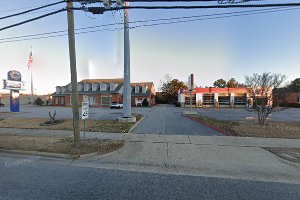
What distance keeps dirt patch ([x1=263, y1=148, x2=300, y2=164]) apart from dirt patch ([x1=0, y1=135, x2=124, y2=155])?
18.7 ft

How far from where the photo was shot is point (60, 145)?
691 centimetres

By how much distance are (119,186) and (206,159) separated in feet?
10.1

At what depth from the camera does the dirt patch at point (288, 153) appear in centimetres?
573

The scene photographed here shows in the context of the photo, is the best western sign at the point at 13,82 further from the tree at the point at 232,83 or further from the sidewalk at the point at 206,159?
the tree at the point at 232,83

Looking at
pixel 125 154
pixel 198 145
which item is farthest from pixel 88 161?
pixel 198 145

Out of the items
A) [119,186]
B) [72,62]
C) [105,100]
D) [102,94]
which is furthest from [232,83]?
[119,186]

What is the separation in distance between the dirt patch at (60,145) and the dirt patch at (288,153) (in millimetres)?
5687

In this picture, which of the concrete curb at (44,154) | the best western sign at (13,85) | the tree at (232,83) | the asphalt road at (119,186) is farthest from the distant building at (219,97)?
the asphalt road at (119,186)

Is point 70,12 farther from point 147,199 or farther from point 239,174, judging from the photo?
point 239,174

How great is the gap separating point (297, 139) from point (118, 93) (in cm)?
3541

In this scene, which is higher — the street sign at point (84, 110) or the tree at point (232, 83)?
the tree at point (232, 83)

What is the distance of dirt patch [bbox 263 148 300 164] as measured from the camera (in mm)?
5726

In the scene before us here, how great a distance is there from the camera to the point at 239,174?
184 inches

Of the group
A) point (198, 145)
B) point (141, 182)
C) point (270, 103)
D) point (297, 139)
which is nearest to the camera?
point (141, 182)
